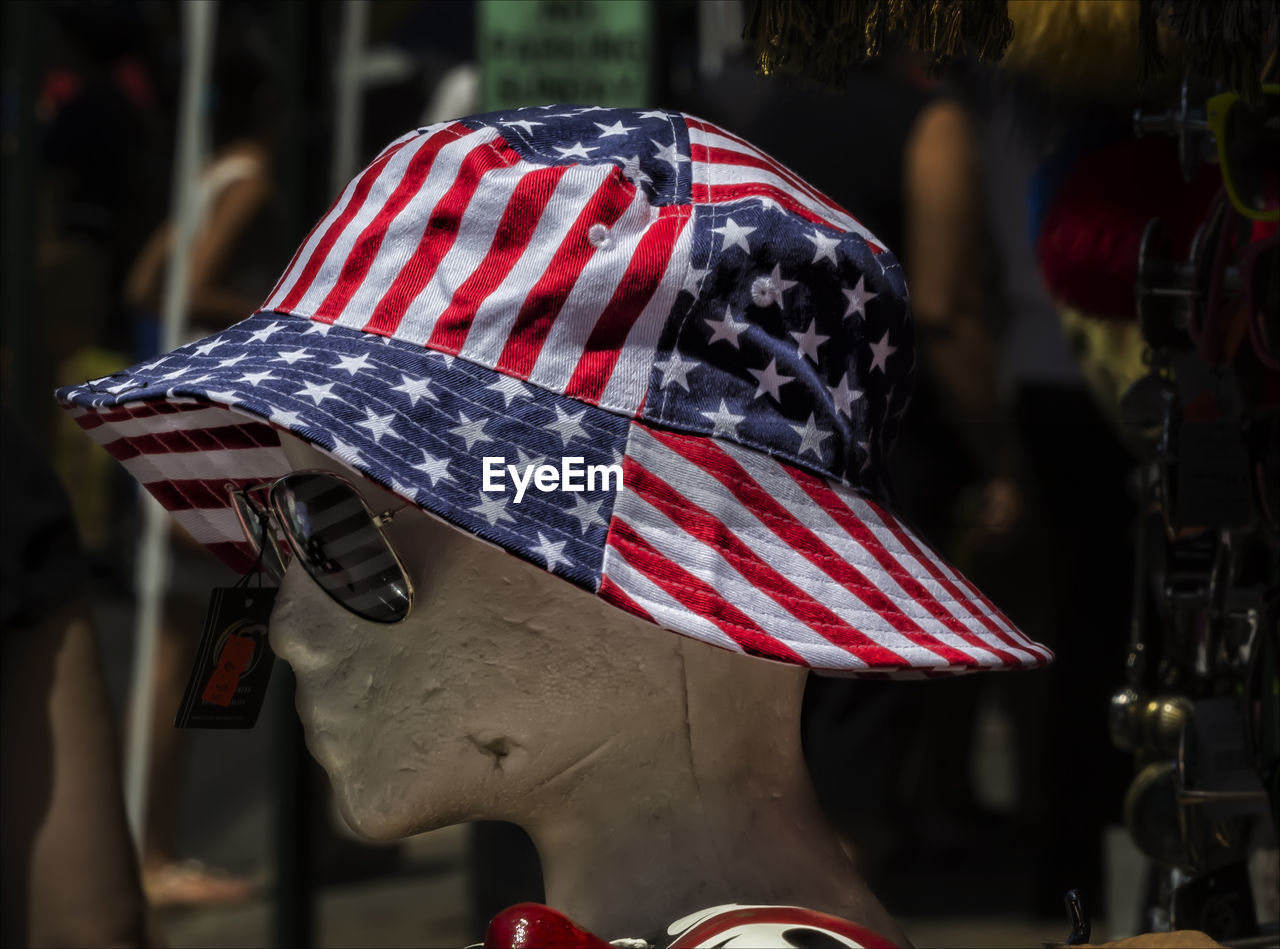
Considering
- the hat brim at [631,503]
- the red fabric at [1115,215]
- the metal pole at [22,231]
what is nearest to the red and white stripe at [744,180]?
the hat brim at [631,503]

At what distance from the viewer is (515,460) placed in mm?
1175

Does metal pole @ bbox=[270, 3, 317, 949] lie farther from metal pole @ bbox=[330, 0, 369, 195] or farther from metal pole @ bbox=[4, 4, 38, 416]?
metal pole @ bbox=[4, 4, 38, 416]

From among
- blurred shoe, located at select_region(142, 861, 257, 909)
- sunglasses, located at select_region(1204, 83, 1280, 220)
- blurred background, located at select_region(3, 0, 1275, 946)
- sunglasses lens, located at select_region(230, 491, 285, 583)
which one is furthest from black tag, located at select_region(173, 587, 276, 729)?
blurred shoe, located at select_region(142, 861, 257, 909)

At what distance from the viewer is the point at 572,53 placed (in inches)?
121

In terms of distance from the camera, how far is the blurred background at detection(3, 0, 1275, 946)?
3.07 metres

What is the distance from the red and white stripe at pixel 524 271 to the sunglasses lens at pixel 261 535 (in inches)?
9.3

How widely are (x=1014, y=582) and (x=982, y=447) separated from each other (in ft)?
0.97

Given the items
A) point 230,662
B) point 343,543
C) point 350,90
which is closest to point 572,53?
point 350,90

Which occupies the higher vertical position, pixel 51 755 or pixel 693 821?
pixel 693 821

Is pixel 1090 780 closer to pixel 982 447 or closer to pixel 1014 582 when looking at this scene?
pixel 1014 582

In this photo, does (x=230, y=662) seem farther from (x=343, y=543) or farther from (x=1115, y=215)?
(x=1115, y=215)

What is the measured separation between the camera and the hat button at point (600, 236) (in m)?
1.23

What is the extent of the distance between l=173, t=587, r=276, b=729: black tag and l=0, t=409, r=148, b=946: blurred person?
9.5 inches

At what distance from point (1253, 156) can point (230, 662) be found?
1.00 meters
